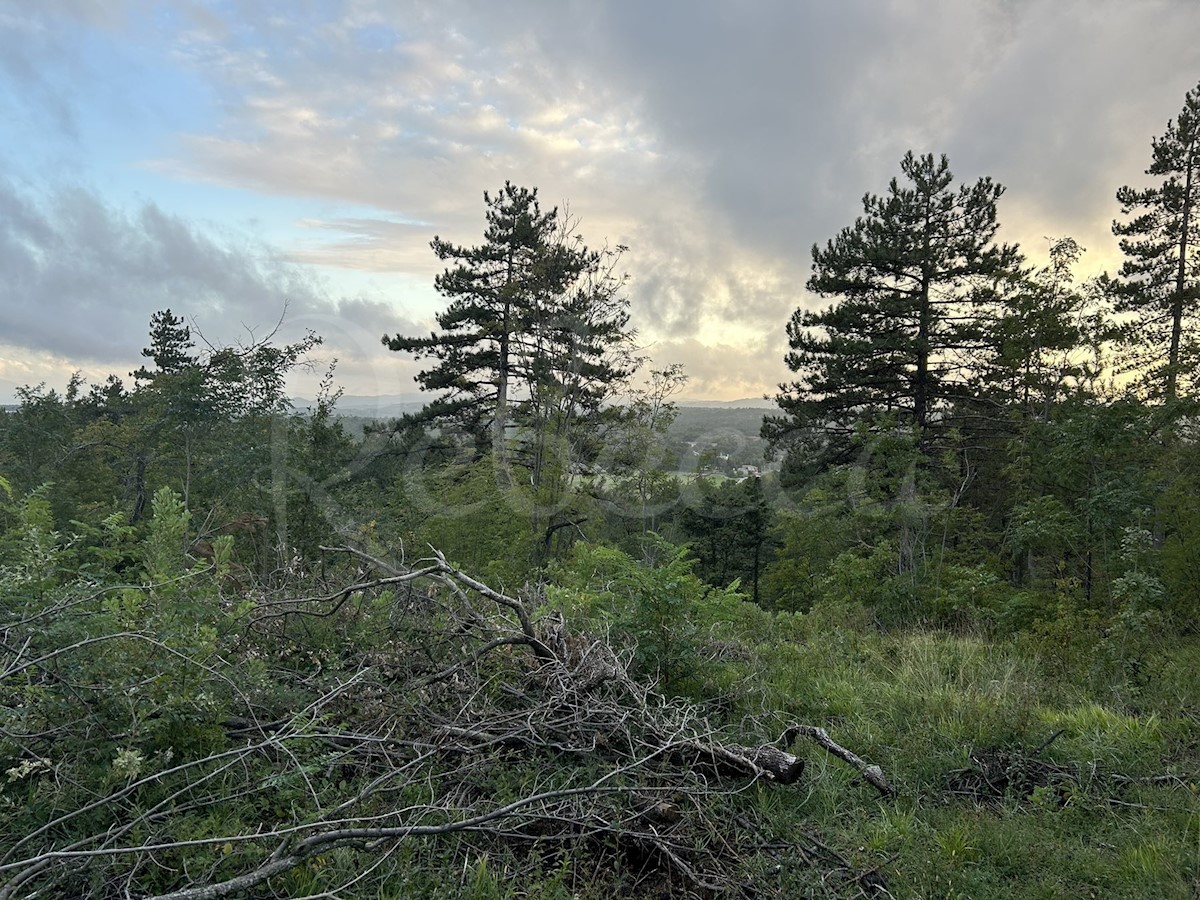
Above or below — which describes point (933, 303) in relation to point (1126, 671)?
above

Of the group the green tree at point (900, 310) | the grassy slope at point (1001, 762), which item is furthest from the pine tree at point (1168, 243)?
the grassy slope at point (1001, 762)

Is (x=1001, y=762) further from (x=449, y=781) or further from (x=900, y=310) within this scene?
(x=900, y=310)

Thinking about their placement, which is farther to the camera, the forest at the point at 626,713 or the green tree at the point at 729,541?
the green tree at the point at 729,541

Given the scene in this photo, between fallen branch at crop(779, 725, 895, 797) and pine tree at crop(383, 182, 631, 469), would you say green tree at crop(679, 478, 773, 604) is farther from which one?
fallen branch at crop(779, 725, 895, 797)

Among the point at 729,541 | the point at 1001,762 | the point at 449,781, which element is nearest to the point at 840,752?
the point at 1001,762

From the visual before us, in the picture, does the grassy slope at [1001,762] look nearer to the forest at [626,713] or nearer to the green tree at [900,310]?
the forest at [626,713]

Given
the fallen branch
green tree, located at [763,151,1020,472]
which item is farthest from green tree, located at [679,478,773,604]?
the fallen branch

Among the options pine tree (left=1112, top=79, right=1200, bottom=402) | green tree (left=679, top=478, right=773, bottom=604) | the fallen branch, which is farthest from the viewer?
green tree (left=679, top=478, right=773, bottom=604)

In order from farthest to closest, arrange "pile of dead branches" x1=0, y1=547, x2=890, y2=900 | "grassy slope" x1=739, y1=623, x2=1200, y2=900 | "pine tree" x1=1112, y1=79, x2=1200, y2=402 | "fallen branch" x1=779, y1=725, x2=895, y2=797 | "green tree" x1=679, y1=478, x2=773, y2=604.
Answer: "green tree" x1=679, y1=478, x2=773, y2=604, "pine tree" x1=1112, y1=79, x2=1200, y2=402, "fallen branch" x1=779, y1=725, x2=895, y2=797, "grassy slope" x1=739, y1=623, x2=1200, y2=900, "pile of dead branches" x1=0, y1=547, x2=890, y2=900

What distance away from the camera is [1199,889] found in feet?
8.91

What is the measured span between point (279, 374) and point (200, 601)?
12.5 metres

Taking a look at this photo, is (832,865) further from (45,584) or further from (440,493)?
(440,493)

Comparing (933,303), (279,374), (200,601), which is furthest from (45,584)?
(933,303)

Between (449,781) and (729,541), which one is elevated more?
(449,781)
